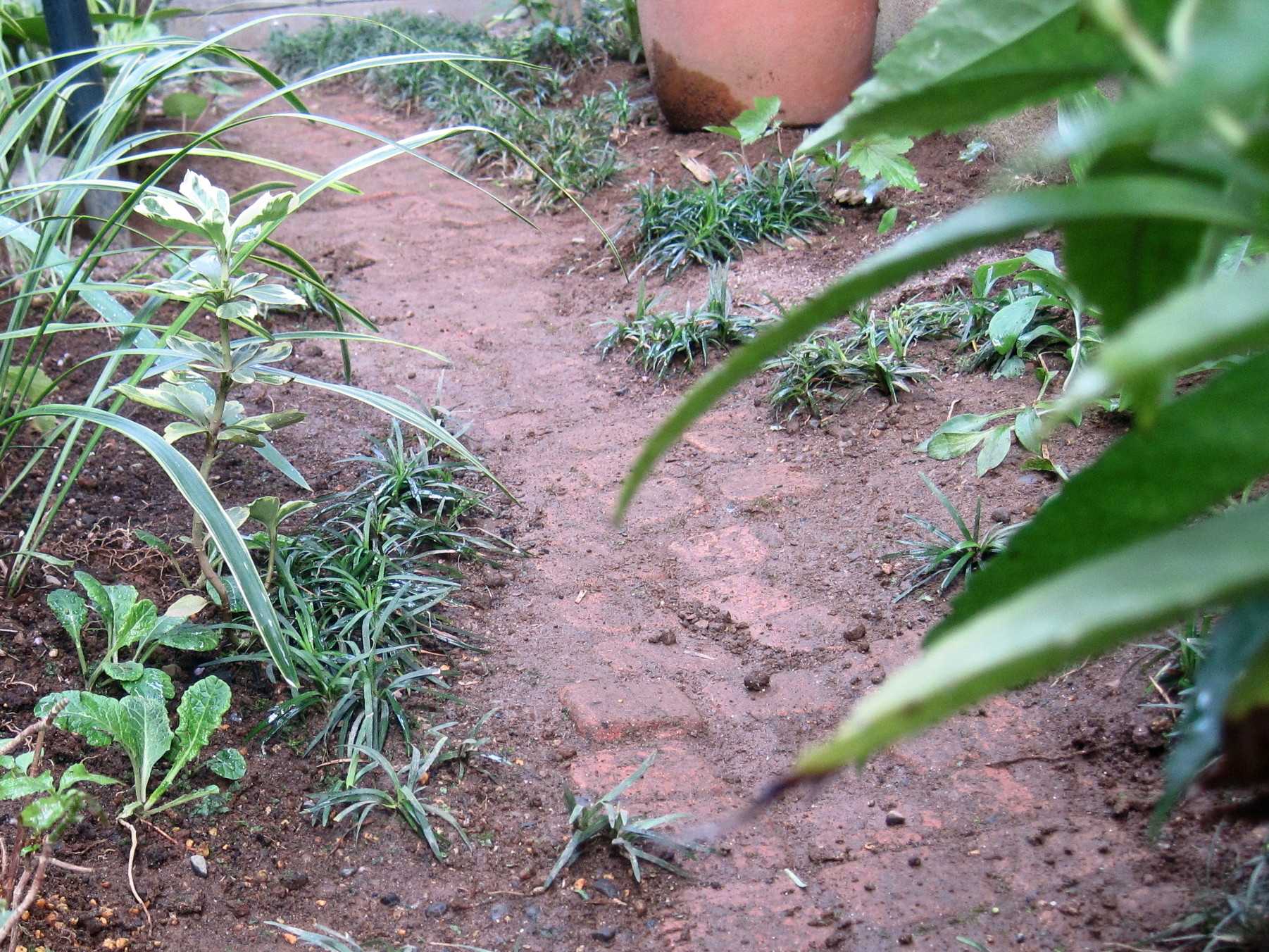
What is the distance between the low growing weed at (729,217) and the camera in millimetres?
3428

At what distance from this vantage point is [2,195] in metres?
1.74

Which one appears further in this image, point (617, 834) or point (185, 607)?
point (185, 607)

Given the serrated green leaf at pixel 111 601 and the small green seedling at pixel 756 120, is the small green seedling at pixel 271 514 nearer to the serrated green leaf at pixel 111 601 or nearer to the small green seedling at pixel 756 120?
the serrated green leaf at pixel 111 601

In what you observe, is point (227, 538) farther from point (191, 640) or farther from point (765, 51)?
point (765, 51)

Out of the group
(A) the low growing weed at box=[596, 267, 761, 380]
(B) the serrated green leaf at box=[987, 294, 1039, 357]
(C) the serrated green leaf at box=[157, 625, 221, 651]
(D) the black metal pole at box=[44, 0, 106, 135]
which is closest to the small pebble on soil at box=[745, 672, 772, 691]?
(C) the serrated green leaf at box=[157, 625, 221, 651]

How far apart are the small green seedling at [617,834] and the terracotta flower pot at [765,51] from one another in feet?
10.5

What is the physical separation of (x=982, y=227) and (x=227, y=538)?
1.22 m

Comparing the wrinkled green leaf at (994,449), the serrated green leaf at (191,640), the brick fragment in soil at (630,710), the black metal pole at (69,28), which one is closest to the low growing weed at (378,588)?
the serrated green leaf at (191,640)

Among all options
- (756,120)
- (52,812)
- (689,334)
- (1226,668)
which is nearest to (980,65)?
(1226,668)

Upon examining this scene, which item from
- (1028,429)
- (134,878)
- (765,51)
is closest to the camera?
(134,878)

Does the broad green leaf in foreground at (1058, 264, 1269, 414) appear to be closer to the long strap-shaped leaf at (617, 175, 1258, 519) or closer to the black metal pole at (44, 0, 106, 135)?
the long strap-shaped leaf at (617, 175, 1258, 519)

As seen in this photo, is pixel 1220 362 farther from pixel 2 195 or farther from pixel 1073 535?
pixel 2 195

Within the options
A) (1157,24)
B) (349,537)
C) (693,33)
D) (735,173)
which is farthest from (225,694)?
(693,33)

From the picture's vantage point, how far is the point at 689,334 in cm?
291
